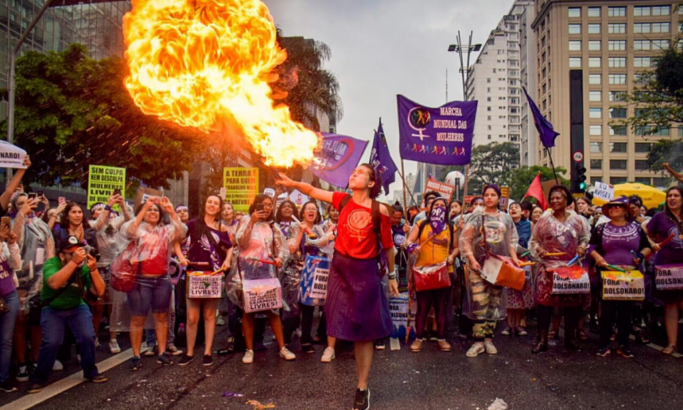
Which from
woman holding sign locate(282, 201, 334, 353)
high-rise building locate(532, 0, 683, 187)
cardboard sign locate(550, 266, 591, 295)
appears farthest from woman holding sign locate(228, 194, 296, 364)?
high-rise building locate(532, 0, 683, 187)

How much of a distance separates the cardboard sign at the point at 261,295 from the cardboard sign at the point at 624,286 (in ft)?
12.4

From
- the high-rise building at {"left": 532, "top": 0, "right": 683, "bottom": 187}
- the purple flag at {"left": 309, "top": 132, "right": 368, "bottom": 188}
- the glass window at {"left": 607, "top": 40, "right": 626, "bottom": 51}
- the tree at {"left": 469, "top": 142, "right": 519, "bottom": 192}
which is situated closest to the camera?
the purple flag at {"left": 309, "top": 132, "right": 368, "bottom": 188}

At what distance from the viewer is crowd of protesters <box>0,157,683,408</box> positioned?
538 centimetres

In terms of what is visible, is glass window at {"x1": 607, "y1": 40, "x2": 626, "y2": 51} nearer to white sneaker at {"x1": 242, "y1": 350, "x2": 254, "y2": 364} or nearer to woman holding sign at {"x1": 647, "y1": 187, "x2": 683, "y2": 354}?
woman holding sign at {"x1": 647, "y1": 187, "x2": 683, "y2": 354}

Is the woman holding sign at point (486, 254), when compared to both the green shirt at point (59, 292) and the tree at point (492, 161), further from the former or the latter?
the tree at point (492, 161)

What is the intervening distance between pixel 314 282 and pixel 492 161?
8682 centimetres

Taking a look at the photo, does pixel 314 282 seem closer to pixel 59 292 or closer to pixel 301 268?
pixel 301 268

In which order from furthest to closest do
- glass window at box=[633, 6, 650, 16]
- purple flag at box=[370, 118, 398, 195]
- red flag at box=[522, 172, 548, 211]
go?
glass window at box=[633, 6, 650, 16]
red flag at box=[522, 172, 548, 211]
purple flag at box=[370, 118, 398, 195]

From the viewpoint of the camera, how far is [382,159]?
12.3 meters

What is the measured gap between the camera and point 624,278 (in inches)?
256

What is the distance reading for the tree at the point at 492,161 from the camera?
88.8 meters

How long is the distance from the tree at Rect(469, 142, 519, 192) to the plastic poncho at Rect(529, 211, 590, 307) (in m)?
82.9

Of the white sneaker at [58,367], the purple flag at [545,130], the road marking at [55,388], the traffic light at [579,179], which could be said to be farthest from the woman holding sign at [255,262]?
the traffic light at [579,179]

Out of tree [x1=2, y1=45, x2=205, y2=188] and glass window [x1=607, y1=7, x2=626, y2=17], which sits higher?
glass window [x1=607, y1=7, x2=626, y2=17]
